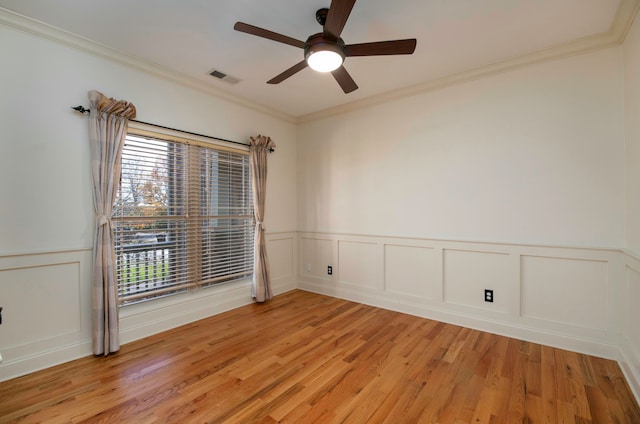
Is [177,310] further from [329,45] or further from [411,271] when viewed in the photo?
[329,45]

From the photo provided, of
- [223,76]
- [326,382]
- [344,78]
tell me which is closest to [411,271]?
[326,382]

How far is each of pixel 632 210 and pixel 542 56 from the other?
1.54 m

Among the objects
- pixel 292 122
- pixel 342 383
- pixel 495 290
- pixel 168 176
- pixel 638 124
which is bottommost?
pixel 342 383

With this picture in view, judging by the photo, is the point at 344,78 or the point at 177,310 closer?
the point at 344,78

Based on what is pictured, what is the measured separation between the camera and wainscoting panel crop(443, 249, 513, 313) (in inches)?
117

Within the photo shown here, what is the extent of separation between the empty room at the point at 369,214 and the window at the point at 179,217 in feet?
0.07

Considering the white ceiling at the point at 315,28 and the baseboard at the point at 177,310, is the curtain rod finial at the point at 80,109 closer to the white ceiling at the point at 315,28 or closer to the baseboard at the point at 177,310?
the white ceiling at the point at 315,28

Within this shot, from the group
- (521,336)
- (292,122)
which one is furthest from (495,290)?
(292,122)

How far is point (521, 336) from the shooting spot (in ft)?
9.32

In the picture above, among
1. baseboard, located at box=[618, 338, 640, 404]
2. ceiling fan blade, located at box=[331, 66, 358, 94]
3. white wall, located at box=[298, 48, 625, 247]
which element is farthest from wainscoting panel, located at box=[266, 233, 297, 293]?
baseboard, located at box=[618, 338, 640, 404]

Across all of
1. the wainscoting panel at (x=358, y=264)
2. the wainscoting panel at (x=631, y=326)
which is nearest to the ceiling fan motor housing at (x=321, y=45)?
the wainscoting panel at (x=358, y=264)

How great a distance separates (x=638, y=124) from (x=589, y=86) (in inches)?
25.7

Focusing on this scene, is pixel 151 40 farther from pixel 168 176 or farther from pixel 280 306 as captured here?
pixel 280 306

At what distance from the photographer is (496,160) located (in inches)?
118
